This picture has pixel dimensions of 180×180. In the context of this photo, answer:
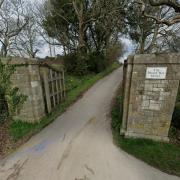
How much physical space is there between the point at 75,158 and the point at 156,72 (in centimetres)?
310

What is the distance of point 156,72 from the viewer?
403cm

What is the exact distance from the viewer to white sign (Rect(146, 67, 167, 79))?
13.0 ft

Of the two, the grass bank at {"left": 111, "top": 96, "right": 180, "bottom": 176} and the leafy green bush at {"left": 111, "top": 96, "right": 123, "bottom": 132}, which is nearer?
the grass bank at {"left": 111, "top": 96, "right": 180, "bottom": 176}

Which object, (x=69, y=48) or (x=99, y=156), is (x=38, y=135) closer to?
(x=99, y=156)

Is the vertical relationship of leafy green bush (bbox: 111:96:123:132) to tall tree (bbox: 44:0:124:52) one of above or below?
below

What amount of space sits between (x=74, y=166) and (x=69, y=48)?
13.2 metres

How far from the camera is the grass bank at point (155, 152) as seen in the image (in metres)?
3.53

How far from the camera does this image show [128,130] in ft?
15.5

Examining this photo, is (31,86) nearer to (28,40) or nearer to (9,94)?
(9,94)

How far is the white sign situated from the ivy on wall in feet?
14.0

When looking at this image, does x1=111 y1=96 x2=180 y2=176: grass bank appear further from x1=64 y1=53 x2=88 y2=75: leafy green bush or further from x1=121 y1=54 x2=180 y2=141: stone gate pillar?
x1=64 y1=53 x2=88 y2=75: leafy green bush

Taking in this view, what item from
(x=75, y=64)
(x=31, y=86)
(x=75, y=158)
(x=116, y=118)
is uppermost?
(x=75, y=64)

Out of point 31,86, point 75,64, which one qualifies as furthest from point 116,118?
point 75,64

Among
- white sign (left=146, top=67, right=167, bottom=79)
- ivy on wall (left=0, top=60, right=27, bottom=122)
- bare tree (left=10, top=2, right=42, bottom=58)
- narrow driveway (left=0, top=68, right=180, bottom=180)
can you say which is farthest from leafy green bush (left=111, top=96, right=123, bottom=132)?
bare tree (left=10, top=2, right=42, bottom=58)
